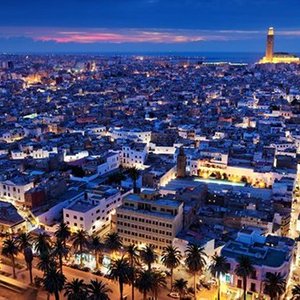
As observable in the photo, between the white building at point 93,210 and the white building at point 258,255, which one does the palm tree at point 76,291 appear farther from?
the white building at point 93,210

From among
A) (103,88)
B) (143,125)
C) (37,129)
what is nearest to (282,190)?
(143,125)

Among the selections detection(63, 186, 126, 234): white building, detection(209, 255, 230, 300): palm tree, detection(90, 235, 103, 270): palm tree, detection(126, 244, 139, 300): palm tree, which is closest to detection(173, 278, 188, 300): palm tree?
detection(209, 255, 230, 300): palm tree

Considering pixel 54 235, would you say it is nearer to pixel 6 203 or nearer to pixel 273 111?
pixel 6 203

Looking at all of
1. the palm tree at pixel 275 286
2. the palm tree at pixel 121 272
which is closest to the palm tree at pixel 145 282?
the palm tree at pixel 121 272

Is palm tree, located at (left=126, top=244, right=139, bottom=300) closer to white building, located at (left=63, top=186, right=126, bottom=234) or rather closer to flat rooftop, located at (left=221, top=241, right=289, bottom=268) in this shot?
flat rooftop, located at (left=221, top=241, right=289, bottom=268)

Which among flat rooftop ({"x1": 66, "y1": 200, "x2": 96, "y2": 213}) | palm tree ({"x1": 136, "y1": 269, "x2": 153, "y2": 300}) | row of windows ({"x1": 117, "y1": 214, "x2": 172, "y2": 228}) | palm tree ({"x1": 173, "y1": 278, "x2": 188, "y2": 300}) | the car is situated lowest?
the car
